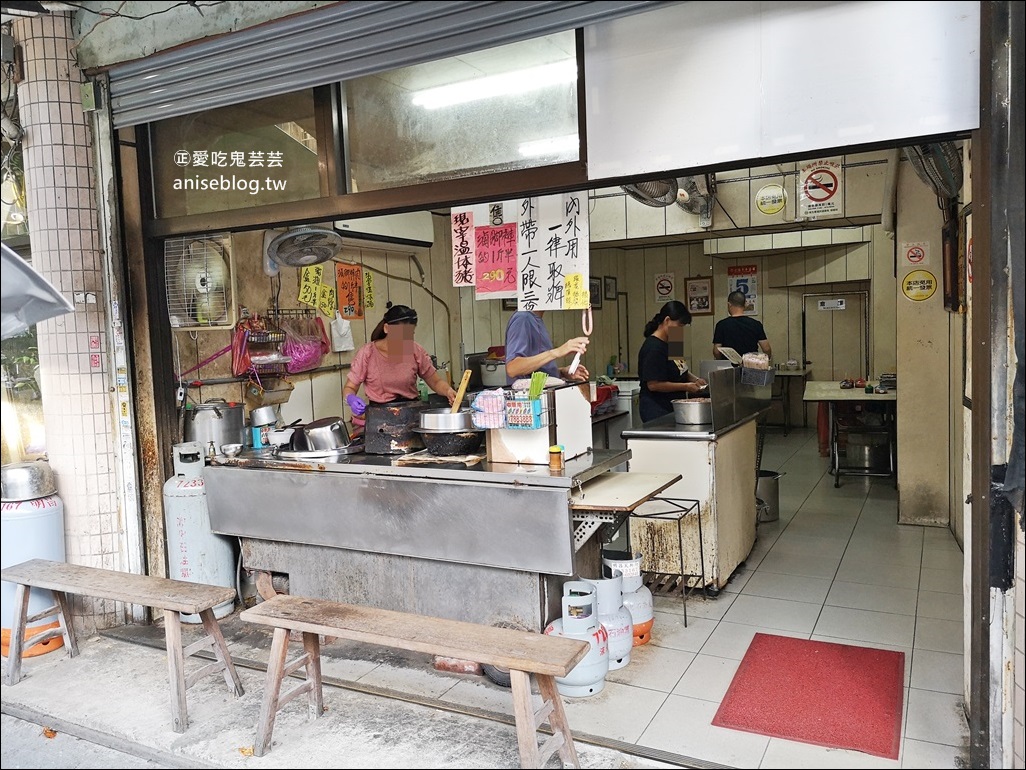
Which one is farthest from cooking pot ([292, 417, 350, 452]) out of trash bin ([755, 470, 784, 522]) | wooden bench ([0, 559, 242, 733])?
trash bin ([755, 470, 784, 522])

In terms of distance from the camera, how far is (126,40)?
422 centimetres

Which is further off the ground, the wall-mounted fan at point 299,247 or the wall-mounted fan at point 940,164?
the wall-mounted fan at point 940,164

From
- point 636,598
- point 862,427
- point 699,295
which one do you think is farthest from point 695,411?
point 699,295

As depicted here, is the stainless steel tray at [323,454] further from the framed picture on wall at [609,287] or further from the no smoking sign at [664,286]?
the no smoking sign at [664,286]

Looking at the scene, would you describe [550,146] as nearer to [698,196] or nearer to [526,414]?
[526,414]

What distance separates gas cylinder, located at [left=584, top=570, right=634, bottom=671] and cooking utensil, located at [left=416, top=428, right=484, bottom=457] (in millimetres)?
973

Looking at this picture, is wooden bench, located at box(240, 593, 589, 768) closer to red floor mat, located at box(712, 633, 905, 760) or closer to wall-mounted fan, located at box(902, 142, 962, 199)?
red floor mat, located at box(712, 633, 905, 760)

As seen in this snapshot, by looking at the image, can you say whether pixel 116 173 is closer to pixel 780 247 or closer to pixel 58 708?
pixel 58 708

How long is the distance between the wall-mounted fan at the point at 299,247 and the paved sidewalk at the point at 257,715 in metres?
2.69

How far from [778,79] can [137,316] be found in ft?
12.4

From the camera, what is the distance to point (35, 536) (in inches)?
171

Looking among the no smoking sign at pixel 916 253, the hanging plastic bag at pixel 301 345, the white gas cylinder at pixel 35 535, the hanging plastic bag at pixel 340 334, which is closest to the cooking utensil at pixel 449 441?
the hanging plastic bag at pixel 301 345

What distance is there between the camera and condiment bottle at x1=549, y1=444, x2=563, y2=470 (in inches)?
148

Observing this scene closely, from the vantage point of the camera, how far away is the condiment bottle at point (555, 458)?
376cm
